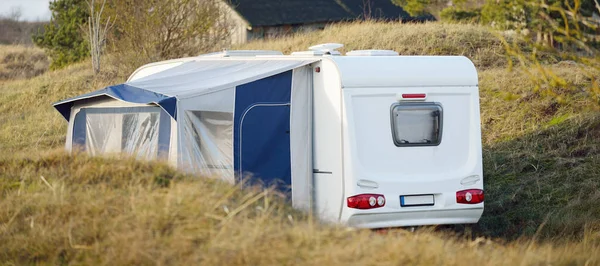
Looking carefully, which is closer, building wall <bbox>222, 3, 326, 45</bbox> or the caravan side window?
the caravan side window

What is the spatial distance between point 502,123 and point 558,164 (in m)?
2.22

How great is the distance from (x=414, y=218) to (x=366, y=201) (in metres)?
0.68

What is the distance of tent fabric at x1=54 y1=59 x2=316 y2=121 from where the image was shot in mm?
10273

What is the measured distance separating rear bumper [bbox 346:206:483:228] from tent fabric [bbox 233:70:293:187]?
3.91 ft

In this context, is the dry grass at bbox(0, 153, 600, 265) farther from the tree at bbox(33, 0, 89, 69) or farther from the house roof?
the house roof

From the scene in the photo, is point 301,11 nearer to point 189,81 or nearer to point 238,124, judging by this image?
point 189,81

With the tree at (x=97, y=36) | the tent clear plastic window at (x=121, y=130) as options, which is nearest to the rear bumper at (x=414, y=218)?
the tent clear plastic window at (x=121, y=130)

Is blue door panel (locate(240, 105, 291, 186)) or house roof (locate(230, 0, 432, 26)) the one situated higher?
house roof (locate(230, 0, 432, 26))

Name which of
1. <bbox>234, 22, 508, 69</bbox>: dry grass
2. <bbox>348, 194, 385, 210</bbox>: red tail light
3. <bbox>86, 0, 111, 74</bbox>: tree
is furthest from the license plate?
<bbox>86, 0, 111, 74</bbox>: tree

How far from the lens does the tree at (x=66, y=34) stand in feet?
94.0

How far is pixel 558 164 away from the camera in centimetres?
1335

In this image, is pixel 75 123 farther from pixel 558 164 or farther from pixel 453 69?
pixel 558 164

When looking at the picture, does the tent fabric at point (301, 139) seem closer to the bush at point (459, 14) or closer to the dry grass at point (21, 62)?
the dry grass at point (21, 62)

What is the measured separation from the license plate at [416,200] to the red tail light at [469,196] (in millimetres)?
367
